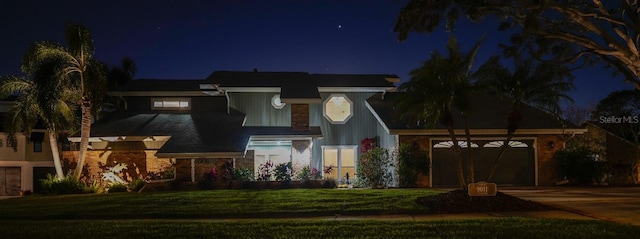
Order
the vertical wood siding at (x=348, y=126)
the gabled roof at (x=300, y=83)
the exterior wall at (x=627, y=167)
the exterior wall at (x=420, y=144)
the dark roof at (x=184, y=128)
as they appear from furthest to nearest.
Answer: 1. the vertical wood siding at (x=348, y=126)
2. the gabled roof at (x=300, y=83)
3. the exterior wall at (x=627, y=167)
4. the exterior wall at (x=420, y=144)
5. the dark roof at (x=184, y=128)

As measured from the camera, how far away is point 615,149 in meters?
27.8

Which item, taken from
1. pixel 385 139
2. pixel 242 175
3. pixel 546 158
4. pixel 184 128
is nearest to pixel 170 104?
pixel 184 128

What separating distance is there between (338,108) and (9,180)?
17.7m

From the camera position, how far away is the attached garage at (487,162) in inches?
966

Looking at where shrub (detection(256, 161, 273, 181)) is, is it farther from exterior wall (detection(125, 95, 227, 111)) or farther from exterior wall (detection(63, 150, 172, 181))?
exterior wall (detection(125, 95, 227, 111))

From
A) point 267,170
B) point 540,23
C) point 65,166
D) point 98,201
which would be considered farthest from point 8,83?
point 540,23

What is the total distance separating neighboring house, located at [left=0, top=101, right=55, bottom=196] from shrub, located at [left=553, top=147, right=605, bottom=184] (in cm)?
2488

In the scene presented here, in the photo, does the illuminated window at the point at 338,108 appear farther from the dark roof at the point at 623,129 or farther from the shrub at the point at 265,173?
the dark roof at the point at 623,129

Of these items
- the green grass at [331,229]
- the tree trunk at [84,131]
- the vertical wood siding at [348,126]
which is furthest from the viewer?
the vertical wood siding at [348,126]

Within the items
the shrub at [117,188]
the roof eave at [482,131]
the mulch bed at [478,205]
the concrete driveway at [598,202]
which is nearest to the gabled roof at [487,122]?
the roof eave at [482,131]

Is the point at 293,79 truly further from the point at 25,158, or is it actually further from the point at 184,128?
the point at 25,158

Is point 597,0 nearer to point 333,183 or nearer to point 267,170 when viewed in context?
point 333,183

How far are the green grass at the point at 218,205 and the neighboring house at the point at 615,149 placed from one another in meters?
11.5

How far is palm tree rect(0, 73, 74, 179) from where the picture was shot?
22609 millimetres
